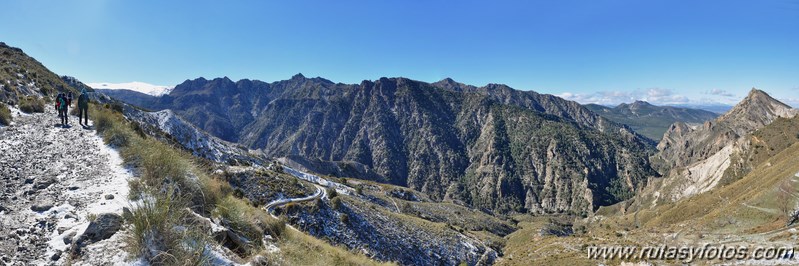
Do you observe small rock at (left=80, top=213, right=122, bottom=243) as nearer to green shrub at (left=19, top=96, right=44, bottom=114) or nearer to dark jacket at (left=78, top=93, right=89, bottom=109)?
dark jacket at (left=78, top=93, right=89, bottom=109)

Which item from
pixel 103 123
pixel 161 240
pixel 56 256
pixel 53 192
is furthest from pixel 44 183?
pixel 103 123

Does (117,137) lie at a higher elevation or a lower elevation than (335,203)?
higher

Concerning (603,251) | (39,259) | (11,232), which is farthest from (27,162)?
(603,251)

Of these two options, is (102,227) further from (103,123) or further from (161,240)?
(103,123)

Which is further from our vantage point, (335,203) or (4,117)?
(335,203)

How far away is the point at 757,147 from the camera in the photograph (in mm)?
124438

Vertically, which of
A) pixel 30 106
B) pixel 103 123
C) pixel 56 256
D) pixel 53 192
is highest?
pixel 30 106

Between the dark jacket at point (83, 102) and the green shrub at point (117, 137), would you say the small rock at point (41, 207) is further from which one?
the dark jacket at point (83, 102)

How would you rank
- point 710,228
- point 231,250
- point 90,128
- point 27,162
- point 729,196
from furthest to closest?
1. point 729,196
2. point 710,228
3. point 90,128
4. point 27,162
5. point 231,250

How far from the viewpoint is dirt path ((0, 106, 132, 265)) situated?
5.82 meters

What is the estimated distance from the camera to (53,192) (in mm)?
8438

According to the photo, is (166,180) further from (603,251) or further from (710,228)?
(710,228)

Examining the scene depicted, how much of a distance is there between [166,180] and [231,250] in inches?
121

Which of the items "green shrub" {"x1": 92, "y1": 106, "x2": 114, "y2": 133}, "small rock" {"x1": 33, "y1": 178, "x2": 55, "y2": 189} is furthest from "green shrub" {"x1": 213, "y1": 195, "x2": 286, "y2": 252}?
"green shrub" {"x1": 92, "y1": 106, "x2": 114, "y2": 133}
